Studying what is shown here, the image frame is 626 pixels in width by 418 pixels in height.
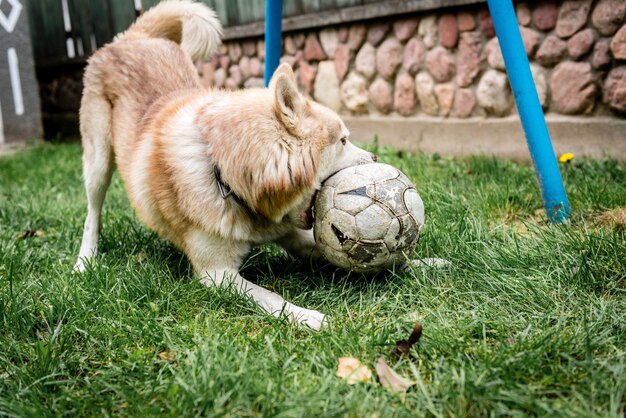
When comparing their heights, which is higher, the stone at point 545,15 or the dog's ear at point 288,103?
the stone at point 545,15

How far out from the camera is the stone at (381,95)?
5602 millimetres

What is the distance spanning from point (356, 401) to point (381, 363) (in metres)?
0.23

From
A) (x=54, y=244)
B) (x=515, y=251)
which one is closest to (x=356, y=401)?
(x=515, y=251)

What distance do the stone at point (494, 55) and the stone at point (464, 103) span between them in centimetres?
32

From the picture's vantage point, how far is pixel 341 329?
2.15 meters

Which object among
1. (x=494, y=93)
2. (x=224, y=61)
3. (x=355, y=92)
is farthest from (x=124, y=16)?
(x=494, y=93)

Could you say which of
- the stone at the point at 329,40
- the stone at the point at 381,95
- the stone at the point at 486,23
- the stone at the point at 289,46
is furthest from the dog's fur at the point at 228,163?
Result: the stone at the point at 289,46

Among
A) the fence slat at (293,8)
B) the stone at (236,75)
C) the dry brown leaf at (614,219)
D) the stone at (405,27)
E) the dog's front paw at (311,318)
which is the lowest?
the dog's front paw at (311,318)

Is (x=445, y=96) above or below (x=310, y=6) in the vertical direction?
below

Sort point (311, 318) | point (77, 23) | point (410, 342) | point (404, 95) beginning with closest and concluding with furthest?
point (410, 342) → point (311, 318) → point (404, 95) → point (77, 23)

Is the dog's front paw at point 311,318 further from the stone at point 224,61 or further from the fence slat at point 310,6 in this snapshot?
the stone at point 224,61

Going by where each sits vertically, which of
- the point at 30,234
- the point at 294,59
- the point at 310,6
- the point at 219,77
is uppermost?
the point at 310,6

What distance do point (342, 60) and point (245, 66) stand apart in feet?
5.70

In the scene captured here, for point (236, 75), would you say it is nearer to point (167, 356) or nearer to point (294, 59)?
point (294, 59)
